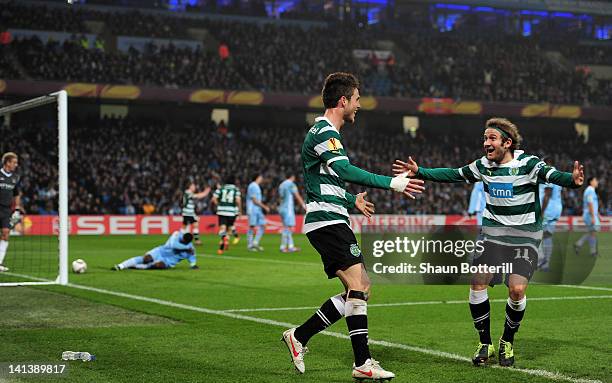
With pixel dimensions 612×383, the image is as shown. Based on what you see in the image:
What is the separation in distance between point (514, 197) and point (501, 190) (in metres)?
0.12

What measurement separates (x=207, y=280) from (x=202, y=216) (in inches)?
873

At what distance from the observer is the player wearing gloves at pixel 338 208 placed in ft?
22.0

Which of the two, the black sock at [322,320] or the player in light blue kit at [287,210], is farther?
the player in light blue kit at [287,210]

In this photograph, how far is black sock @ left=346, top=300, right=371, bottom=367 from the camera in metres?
6.77

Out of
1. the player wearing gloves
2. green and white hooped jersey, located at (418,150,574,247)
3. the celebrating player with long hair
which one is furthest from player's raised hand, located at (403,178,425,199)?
green and white hooped jersey, located at (418,150,574,247)

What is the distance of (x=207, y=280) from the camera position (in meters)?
16.5

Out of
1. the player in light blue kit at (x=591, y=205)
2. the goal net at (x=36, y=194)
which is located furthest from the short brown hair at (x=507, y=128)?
the player in light blue kit at (x=591, y=205)

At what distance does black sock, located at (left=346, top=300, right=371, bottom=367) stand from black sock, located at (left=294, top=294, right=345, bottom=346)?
1.34ft

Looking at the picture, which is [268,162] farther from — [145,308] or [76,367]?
[76,367]

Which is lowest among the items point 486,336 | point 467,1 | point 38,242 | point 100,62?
point 38,242

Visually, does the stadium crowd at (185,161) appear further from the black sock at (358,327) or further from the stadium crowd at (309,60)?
the black sock at (358,327)

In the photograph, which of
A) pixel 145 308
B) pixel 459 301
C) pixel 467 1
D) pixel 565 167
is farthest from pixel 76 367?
pixel 467 1

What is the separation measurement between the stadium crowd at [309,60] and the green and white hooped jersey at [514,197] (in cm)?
3808

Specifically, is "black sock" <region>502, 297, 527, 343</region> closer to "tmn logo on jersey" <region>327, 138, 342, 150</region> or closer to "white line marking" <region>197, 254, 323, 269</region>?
"tmn logo on jersey" <region>327, 138, 342, 150</region>
